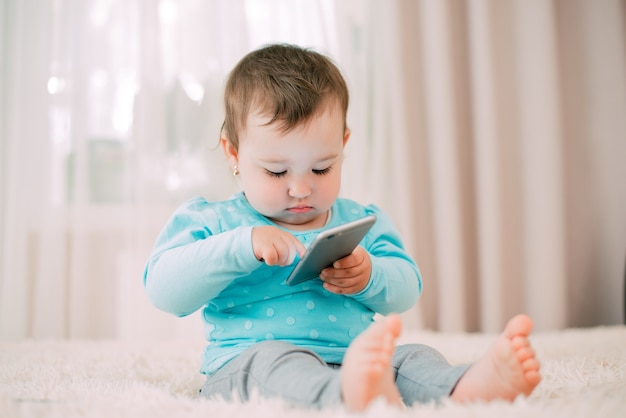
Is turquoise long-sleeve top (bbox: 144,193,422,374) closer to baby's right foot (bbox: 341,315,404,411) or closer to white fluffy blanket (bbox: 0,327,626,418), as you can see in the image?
white fluffy blanket (bbox: 0,327,626,418)

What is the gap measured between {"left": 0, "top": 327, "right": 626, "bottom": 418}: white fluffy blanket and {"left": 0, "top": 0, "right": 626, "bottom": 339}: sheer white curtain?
42cm

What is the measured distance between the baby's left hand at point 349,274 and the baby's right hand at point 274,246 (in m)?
0.06

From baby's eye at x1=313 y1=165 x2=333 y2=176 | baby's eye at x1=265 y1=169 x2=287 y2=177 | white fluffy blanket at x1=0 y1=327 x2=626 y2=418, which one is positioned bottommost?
white fluffy blanket at x1=0 y1=327 x2=626 y2=418

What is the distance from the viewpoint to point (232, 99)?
44.1 inches

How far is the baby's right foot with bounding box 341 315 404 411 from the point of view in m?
0.71

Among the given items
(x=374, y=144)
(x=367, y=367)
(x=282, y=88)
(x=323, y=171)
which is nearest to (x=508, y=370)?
(x=367, y=367)

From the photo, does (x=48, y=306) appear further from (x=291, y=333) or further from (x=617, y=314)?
(x=617, y=314)

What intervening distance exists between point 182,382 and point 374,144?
1.27 meters

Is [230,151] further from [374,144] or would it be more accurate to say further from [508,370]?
[374,144]

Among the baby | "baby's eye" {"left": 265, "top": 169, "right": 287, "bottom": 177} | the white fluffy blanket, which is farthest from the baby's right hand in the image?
the white fluffy blanket

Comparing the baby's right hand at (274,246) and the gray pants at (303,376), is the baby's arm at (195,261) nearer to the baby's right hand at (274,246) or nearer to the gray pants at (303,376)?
the baby's right hand at (274,246)

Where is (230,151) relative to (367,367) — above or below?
above

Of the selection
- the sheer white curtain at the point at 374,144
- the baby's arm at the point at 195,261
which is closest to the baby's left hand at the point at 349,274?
the baby's arm at the point at 195,261

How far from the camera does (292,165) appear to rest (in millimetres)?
1033
